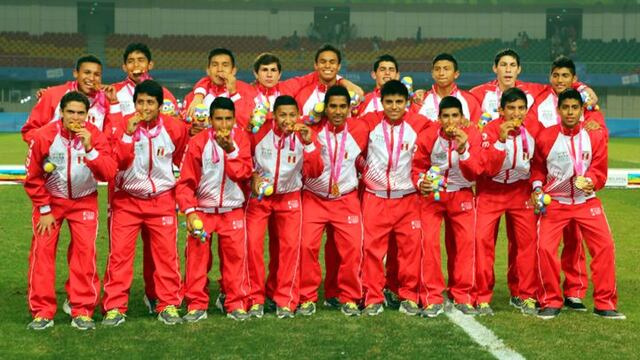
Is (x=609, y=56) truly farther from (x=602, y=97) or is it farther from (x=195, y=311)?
(x=195, y=311)

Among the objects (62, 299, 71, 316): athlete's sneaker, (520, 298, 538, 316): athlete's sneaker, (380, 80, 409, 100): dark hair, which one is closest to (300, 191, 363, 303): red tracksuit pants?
(380, 80, 409, 100): dark hair

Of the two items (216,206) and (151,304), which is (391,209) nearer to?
(216,206)

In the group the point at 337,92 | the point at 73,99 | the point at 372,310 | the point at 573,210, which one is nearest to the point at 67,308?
the point at 73,99

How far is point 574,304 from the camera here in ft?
27.2

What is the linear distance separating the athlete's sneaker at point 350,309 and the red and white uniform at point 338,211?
7 cm

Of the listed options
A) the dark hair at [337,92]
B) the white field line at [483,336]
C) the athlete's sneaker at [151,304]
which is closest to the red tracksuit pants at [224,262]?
the athlete's sneaker at [151,304]

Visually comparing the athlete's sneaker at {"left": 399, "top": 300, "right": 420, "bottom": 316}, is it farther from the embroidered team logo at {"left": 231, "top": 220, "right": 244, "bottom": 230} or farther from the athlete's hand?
the athlete's hand

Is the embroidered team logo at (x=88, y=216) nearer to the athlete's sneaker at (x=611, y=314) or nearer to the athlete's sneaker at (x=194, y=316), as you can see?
the athlete's sneaker at (x=194, y=316)

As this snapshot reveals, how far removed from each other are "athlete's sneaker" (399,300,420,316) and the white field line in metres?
0.26

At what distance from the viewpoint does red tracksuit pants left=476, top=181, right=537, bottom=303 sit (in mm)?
8156

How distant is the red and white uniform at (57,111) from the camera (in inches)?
327

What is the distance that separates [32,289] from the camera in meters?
7.55

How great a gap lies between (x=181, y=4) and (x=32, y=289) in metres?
45.4

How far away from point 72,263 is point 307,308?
1966mm
